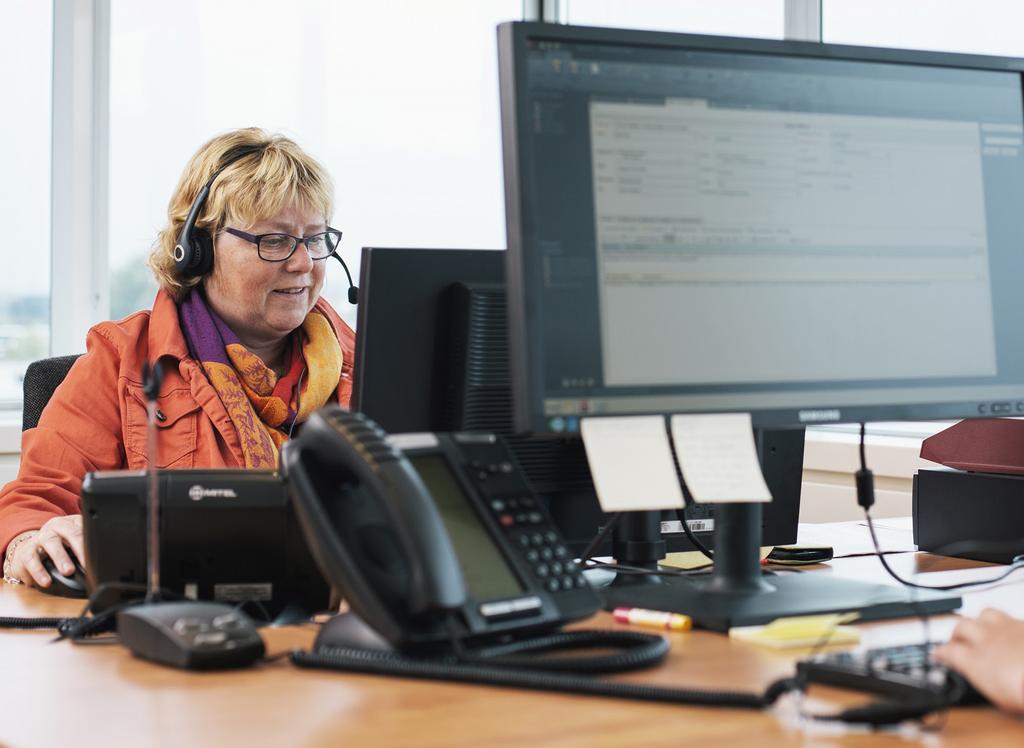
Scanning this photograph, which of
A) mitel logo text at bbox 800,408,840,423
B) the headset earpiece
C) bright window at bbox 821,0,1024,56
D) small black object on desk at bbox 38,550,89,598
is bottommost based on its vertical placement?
small black object on desk at bbox 38,550,89,598

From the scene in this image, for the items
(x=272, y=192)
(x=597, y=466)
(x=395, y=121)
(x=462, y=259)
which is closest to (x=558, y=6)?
(x=395, y=121)

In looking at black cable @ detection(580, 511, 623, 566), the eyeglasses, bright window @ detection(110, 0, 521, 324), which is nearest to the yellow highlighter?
black cable @ detection(580, 511, 623, 566)

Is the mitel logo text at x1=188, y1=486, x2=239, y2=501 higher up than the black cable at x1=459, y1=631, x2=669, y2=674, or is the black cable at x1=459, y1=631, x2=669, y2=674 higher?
the mitel logo text at x1=188, y1=486, x2=239, y2=501

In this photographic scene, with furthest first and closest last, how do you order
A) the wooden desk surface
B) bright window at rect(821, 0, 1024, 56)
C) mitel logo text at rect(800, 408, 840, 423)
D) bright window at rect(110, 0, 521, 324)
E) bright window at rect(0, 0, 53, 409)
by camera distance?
bright window at rect(110, 0, 521, 324), bright window at rect(0, 0, 53, 409), bright window at rect(821, 0, 1024, 56), mitel logo text at rect(800, 408, 840, 423), the wooden desk surface

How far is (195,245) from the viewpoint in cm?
193

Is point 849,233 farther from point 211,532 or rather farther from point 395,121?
point 395,121

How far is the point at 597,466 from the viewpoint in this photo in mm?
928

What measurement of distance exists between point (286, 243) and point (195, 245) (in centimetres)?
15

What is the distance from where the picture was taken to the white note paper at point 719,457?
96 centimetres

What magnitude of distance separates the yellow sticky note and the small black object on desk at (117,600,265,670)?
39 centimetres

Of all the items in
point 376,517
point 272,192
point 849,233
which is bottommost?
point 376,517

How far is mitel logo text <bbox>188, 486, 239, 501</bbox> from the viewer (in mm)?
1041

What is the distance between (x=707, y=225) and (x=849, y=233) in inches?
5.8

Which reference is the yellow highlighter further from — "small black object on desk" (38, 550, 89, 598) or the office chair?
the office chair
